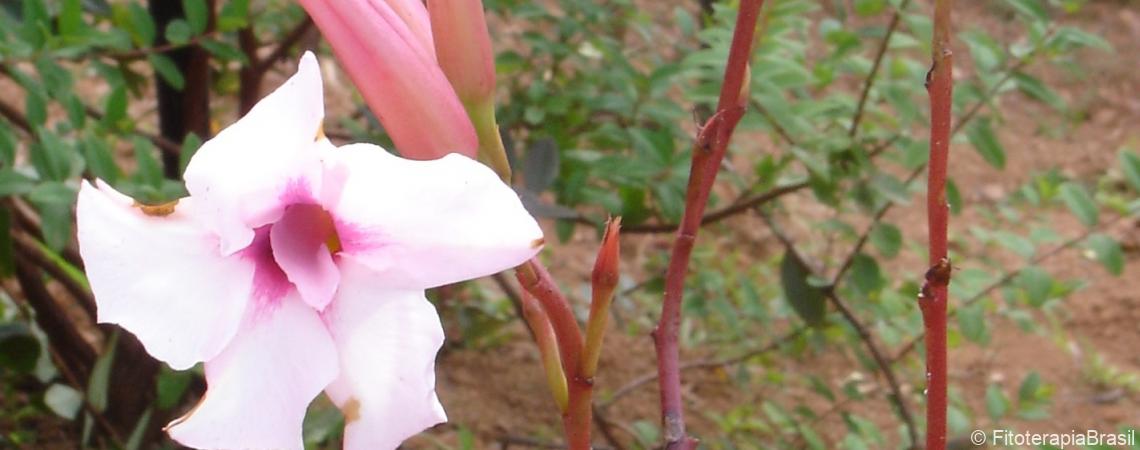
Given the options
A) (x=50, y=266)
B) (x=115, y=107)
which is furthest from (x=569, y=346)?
(x=50, y=266)

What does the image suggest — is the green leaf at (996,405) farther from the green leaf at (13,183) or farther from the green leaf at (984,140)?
the green leaf at (13,183)

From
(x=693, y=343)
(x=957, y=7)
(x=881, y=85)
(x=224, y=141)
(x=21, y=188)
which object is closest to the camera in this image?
(x=224, y=141)

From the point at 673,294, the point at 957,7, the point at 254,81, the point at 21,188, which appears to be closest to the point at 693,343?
the point at 254,81

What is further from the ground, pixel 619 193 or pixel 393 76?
pixel 619 193

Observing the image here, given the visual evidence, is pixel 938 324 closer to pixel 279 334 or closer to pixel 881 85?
pixel 279 334

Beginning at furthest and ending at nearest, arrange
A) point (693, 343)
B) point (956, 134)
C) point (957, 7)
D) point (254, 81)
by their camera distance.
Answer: point (957, 7) < point (693, 343) < point (254, 81) < point (956, 134)

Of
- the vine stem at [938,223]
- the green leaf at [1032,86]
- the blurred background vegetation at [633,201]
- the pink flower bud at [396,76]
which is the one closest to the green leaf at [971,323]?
the blurred background vegetation at [633,201]

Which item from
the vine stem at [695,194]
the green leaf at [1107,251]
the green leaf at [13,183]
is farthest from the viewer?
the green leaf at [1107,251]
